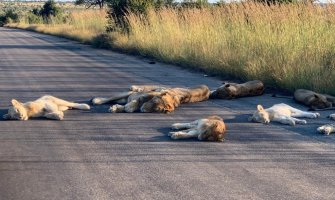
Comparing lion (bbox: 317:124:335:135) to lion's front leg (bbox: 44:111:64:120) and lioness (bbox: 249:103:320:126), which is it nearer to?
lioness (bbox: 249:103:320:126)

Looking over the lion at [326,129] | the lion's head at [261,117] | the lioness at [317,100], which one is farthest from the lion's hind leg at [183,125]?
the lioness at [317,100]

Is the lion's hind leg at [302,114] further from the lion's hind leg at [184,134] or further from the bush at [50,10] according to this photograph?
the bush at [50,10]

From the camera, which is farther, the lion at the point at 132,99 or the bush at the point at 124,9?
the bush at the point at 124,9

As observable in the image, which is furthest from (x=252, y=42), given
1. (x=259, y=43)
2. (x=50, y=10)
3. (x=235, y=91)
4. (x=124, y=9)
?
(x=50, y=10)

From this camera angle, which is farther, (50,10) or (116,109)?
(50,10)

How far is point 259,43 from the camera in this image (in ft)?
49.1

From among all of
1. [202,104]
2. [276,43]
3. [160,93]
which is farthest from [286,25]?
[160,93]

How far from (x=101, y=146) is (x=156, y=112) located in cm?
232

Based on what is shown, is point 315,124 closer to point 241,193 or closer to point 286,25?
point 241,193

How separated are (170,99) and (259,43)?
5.82 m

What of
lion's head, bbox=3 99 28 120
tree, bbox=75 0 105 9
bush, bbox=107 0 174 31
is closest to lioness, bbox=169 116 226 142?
lion's head, bbox=3 99 28 120

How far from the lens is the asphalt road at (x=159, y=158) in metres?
5.72

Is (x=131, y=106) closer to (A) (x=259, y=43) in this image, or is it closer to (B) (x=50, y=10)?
(A) (x=259, y=43)

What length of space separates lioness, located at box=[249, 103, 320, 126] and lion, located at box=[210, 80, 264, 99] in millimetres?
1840
